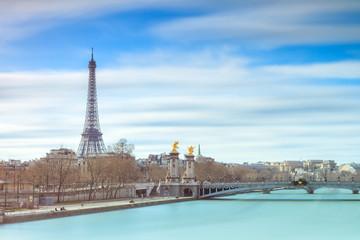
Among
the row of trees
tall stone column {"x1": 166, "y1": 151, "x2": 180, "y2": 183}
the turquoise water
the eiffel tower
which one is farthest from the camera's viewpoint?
the eiffel tower

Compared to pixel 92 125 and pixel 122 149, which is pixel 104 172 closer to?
pixel 122 149

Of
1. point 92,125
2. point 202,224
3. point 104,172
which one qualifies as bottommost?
point 202,224

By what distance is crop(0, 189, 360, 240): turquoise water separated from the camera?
36250 millimetres

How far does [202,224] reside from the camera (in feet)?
141

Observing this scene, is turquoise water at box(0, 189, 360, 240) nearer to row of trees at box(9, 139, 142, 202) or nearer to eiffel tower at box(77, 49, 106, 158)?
row of trees at box(9, 139, 142, 202)

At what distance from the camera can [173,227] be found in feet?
134

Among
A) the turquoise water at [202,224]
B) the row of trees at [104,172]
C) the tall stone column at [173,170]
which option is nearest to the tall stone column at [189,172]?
the tall stone column at [173,170]

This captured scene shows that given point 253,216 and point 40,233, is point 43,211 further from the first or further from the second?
point 253,216

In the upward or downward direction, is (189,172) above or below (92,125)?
below

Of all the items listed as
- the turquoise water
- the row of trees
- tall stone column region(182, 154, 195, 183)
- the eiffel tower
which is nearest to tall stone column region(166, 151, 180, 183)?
tall stone column region(182, 154, 195, 183)

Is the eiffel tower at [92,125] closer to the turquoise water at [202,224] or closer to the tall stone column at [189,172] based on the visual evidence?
the tall stone column at [189,172]

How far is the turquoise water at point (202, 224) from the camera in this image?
36.2 m

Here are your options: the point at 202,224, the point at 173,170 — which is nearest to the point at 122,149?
the point at 173,170

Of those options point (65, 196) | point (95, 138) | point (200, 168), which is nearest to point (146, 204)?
point (65, 196)
